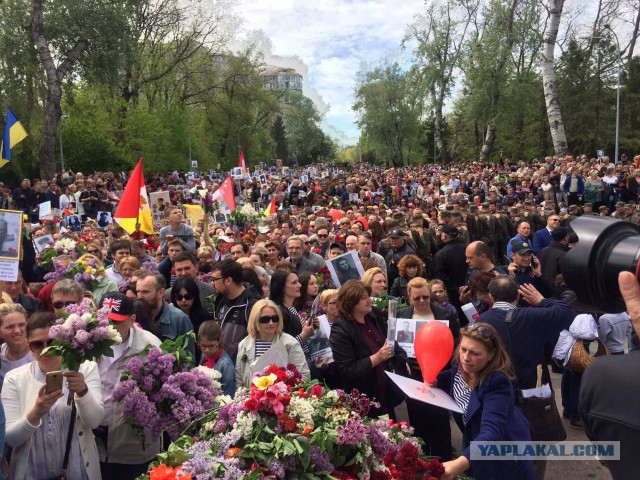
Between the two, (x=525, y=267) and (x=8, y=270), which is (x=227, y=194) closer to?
(x=8, y=270)

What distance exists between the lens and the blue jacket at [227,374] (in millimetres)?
4219

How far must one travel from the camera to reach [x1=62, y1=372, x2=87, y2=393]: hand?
3.18m

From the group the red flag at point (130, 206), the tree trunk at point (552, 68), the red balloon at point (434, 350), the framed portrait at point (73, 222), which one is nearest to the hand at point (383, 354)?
the red balloon at point (434, 350)

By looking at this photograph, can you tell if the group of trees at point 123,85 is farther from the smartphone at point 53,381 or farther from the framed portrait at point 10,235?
the smartphone at point 53,381

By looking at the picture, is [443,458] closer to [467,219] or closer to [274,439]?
[274,439]

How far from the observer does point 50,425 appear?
11.3 ft

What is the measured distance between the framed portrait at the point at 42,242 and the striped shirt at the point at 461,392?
6.60m

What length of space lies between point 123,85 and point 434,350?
110 feet

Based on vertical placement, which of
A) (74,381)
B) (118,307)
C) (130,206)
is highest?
(130,206)

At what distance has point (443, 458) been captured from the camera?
4.97 m

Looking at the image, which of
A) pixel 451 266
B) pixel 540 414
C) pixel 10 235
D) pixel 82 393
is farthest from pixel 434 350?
pixel 10 235

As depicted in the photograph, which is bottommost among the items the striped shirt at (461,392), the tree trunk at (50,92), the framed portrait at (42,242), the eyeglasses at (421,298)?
the striped shirt at (461,392)

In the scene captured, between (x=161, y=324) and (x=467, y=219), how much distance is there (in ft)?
27.8

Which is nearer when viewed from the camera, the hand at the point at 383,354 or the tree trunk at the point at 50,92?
the hand at the point at 383,354
